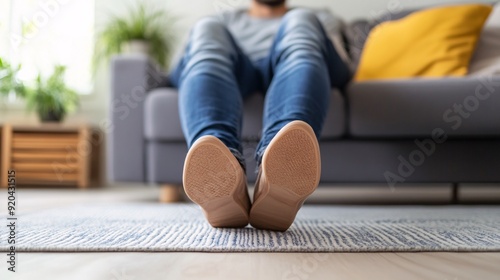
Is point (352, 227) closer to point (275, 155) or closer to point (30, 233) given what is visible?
point (275, 155)

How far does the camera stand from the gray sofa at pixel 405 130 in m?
1.72

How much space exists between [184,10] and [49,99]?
92 cm

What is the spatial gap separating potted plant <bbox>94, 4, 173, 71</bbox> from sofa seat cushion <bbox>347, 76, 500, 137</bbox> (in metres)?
1.71

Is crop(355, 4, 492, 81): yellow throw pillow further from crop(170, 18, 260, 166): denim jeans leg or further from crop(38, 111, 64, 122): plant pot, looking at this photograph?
crop(38, 111, 64, 122): plant pot

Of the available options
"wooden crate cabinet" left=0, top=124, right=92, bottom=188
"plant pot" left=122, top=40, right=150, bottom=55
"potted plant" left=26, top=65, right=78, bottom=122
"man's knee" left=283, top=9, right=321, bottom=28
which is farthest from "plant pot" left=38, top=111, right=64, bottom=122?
"man's knee" left=283, top=9, right=321, bottom=28

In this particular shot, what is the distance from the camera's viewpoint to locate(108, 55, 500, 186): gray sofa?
1.72 meters

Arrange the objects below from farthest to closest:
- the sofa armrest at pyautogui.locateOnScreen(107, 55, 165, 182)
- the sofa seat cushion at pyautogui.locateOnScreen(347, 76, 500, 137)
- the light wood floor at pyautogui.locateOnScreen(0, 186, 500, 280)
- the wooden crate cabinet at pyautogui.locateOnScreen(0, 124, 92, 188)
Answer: the wooden crate cabinet at pyautogui.locateOnScreen(0, 124, 92, 188) → the sofa armrest at pyautogui.locateOnScreen(107, 55, 165, 182) → the sofa seat cushion at pyautogui.locateOnScreen(347, 76, 500, 137) → the light wood floor at pyautogui.locateOnScreen(0, 186, 500, 280)

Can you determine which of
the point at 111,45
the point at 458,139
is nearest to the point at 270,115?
the point at 458,139

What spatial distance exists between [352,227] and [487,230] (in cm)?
23

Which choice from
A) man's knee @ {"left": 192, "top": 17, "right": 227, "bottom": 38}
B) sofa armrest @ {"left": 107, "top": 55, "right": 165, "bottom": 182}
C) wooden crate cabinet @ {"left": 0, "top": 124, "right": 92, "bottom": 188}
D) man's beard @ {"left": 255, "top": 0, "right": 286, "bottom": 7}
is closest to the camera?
man's knee @ {"left": 192, "top": 17, "right": 227, "bottom": 38}

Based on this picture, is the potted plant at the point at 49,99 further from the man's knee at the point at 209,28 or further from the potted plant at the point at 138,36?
the man's knee at the point at 209,28

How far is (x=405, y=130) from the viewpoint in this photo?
1.73 meters

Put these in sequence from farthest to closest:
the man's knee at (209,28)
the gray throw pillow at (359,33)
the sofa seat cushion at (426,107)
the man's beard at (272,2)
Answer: the gray throw pillow at (359,33) < the man's beard at (272,2) < the sofa seat cushion at (426,107) < the man's knee at (209,28)

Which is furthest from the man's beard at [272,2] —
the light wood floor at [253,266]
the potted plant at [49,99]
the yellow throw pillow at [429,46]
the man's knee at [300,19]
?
the potted plant at [49,99]
